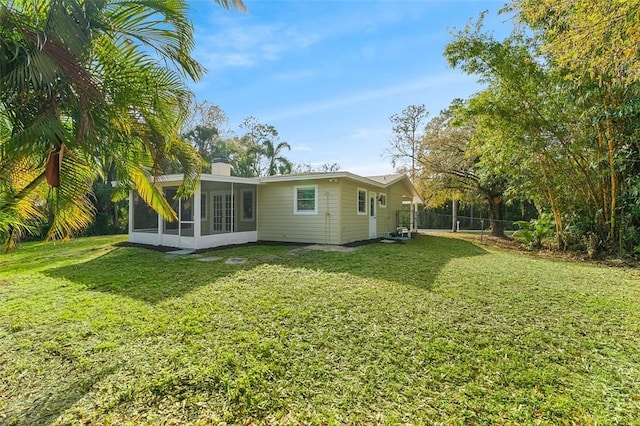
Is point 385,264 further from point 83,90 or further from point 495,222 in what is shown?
A: point 495,222

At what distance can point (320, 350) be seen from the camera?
3.12 metres

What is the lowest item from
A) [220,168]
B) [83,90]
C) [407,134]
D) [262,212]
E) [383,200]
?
[262,212]

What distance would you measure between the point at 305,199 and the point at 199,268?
4782mm

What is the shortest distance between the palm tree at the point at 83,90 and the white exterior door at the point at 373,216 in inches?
374

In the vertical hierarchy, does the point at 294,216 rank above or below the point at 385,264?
above

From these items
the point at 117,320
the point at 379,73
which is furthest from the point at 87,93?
the point at 379,73

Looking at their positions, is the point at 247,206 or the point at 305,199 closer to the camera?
the point at 305,199

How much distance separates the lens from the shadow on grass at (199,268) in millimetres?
5480

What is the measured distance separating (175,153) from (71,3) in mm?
2023

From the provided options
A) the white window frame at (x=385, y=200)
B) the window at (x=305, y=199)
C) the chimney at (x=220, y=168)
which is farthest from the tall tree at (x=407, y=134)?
the chimney at (x=220, y=168)

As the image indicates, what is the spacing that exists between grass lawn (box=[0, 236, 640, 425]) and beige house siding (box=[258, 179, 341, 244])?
4.52m

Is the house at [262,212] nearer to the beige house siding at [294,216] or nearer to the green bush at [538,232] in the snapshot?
the beige house siding at [294,216]

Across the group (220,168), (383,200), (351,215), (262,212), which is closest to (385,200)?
(383,200)

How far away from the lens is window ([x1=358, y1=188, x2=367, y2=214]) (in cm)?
1169
